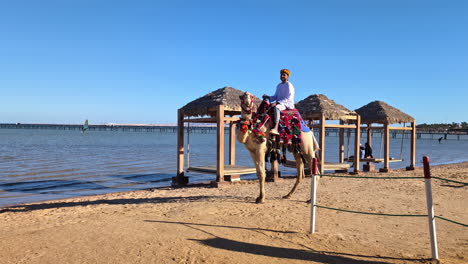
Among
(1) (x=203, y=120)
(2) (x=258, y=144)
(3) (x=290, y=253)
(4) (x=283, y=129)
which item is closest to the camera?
(3) (x=290, y=253)

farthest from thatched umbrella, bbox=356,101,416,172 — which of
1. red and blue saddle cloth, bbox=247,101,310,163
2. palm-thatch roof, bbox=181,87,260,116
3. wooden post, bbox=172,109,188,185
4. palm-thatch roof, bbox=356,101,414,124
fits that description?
red and blue saddle cloth, bbox=247,101,310,163

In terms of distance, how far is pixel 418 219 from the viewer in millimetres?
7070

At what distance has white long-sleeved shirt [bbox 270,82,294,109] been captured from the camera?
8.45 m

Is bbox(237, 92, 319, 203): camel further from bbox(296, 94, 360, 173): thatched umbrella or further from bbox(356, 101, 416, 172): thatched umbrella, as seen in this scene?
bbox(356, 101, 416, 172): thatched umbrella

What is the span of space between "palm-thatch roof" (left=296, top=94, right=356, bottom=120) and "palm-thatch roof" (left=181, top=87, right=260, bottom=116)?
3.05 m

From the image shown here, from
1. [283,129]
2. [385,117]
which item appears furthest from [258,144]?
[385,117]

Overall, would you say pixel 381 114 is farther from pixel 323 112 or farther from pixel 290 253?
pixel 290 253

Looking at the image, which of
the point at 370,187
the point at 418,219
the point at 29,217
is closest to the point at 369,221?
the point at 418,219

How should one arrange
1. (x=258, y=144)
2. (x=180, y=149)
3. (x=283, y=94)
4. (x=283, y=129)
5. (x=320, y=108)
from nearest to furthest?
(x=258, y=144), (x=283, y=129), (x=283, y=94), (x=180, y=149), (x=320, y=108)

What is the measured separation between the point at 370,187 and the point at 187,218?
6.79 m

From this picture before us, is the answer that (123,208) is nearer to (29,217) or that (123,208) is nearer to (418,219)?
(29,217)

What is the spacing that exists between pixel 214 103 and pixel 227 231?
606 cm

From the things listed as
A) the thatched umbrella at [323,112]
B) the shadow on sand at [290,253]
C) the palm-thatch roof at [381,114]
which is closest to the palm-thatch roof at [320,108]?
the thatched umbrella at [323,112]

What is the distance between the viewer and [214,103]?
1150 centimetres
